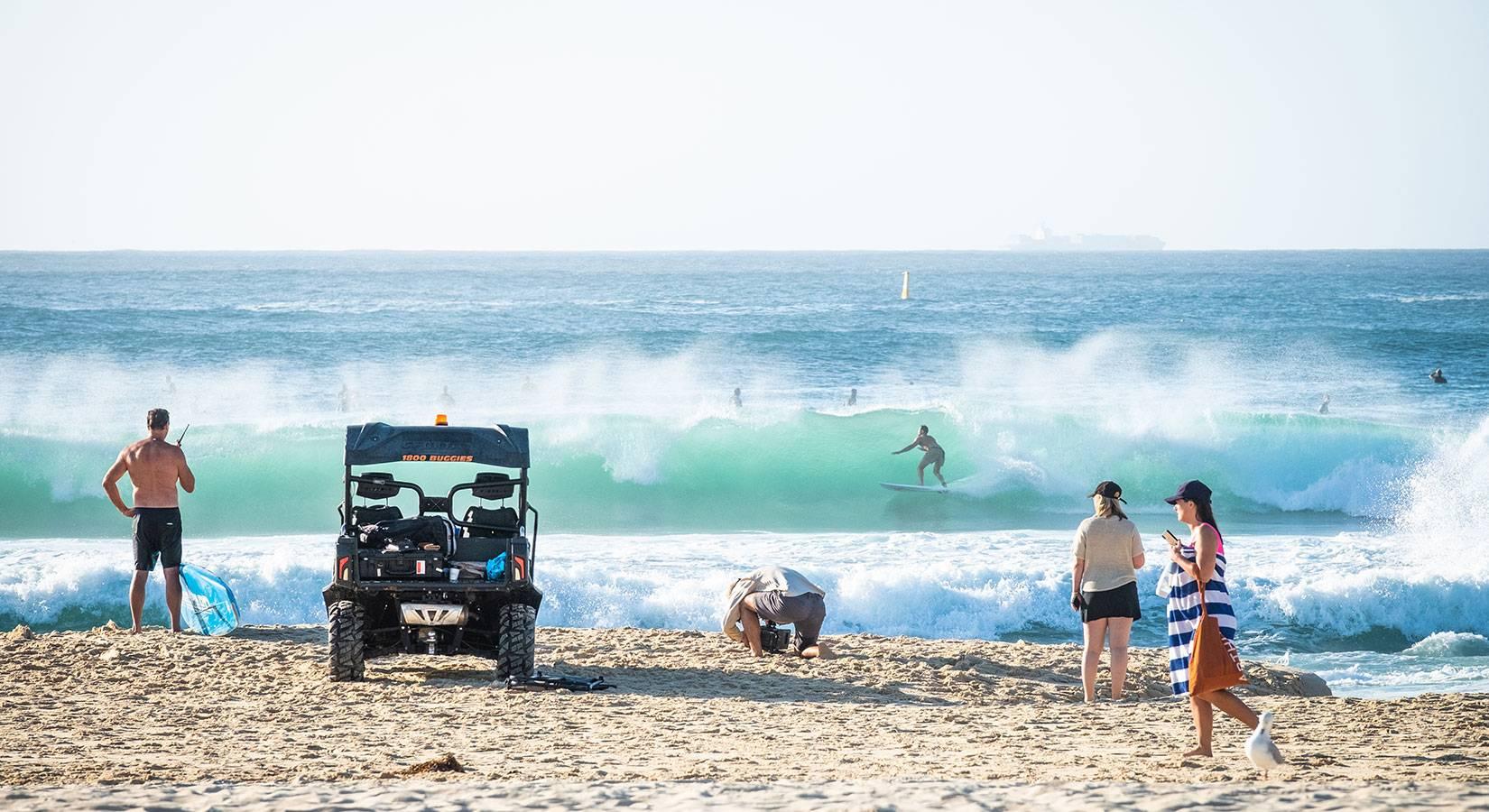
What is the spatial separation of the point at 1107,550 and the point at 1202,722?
1765 mm

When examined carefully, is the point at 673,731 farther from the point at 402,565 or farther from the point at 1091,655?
the point at 1091,655

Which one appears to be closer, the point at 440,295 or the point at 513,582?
the point at 513,582

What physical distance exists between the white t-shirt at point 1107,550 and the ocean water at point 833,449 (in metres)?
3.45

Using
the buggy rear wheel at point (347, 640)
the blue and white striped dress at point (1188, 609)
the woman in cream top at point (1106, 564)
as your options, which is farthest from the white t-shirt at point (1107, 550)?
the buggy rear wheel at point (347, 640)

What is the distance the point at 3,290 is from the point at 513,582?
69.1 metres

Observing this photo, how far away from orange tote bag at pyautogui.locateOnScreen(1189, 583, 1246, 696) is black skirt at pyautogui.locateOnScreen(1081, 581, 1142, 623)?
1.81m

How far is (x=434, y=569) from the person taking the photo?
25.5 ft

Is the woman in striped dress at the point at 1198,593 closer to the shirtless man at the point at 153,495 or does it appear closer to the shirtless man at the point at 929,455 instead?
the shirtless man at the point at 153,495

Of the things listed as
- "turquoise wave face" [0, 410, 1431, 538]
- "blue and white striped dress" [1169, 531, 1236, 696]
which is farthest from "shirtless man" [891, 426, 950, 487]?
"blue and white striped dress" [1169, 531, 1236, 696]

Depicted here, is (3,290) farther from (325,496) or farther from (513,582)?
(513,582)

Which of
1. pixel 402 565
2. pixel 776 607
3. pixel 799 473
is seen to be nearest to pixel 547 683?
pixel 402 565

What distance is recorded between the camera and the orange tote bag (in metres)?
5.92

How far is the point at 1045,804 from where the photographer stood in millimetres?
5043

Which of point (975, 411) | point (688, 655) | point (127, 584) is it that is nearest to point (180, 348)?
point (975, 411)
